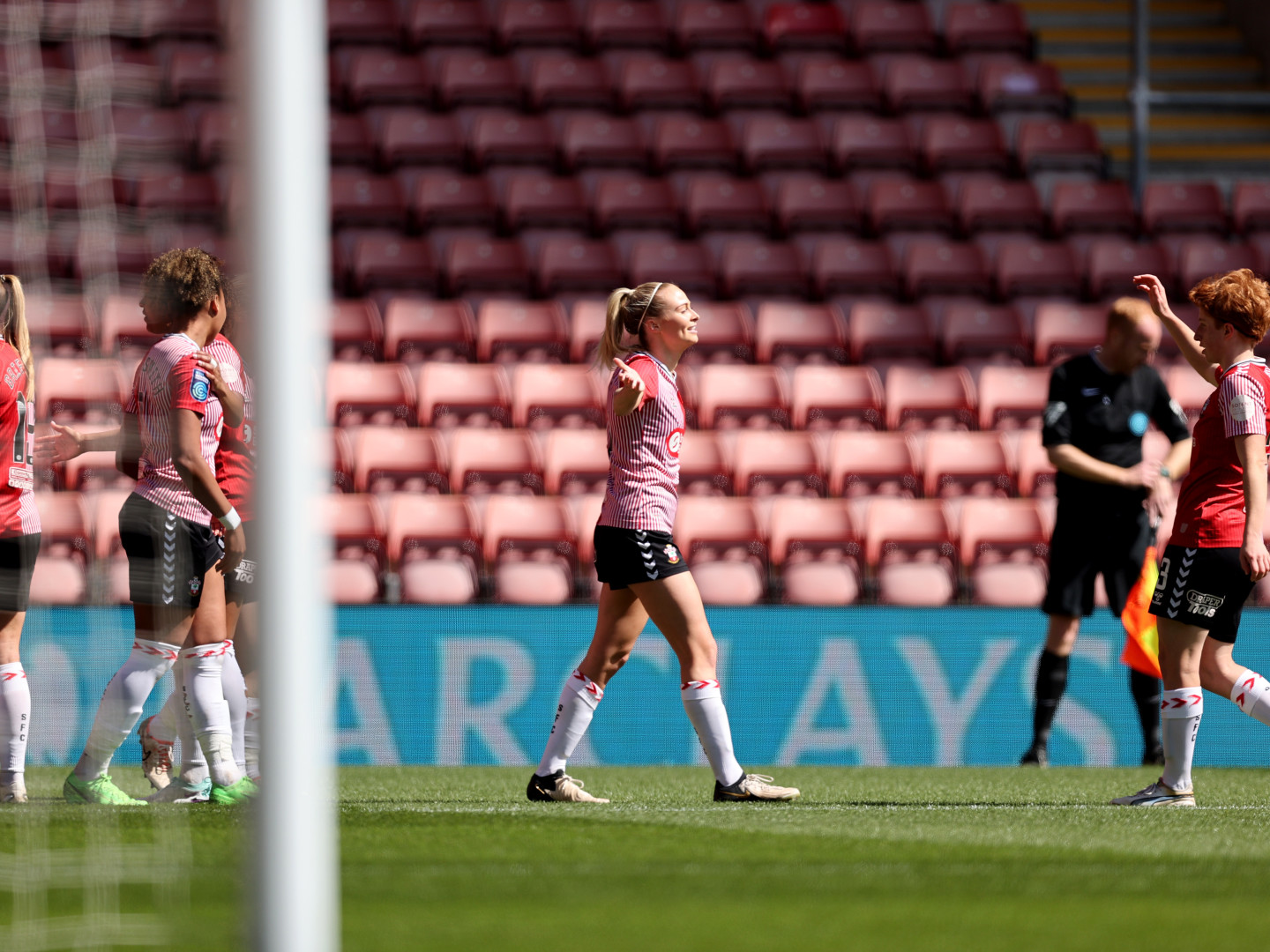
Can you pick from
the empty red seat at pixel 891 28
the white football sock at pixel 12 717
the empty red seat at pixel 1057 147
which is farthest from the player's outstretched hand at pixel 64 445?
the empty red seat at pixel 891 28

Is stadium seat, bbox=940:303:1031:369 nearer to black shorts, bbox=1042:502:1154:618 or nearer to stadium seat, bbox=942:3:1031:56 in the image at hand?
black shorts, bbox=1042:502:1154:618

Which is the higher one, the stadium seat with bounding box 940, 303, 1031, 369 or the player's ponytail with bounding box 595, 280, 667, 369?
the stadium seat with bounding box 940, 303, 1031, 369

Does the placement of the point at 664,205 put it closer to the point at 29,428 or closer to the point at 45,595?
the point at 45,595

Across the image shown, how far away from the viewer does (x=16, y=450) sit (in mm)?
5316

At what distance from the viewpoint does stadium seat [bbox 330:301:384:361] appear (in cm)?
1066

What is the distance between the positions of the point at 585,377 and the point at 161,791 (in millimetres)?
5250

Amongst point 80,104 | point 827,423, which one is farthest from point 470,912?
point 827,423

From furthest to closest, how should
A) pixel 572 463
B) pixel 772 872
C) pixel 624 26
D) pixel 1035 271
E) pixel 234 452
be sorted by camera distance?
pixel 624 26 < pixel 1035 271 < pixel 572 463 < pixel 234 452 < pixel 772 872

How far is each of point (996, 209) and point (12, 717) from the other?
865cm

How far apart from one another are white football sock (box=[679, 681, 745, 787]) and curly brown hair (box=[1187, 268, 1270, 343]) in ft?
6.05

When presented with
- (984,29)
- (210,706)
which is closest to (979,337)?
(984,29)

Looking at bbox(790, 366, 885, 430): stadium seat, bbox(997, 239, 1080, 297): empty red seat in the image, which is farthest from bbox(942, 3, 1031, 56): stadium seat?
bbox(790, 366, 885, 430): stadium seat

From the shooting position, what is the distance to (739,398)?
10211 millimetres

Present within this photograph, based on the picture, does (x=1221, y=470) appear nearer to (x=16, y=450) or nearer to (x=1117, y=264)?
(x=16, y=450)
